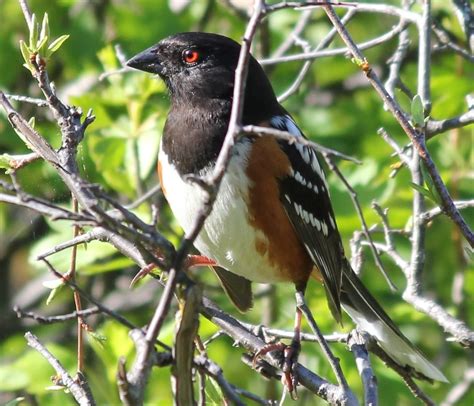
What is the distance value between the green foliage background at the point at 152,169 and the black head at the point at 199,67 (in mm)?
546

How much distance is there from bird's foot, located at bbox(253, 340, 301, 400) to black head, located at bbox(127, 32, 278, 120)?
79 cm

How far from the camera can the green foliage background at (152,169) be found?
359 centimetres

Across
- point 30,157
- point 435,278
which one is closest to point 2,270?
point 435,278

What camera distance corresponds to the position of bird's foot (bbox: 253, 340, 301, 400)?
2393mm

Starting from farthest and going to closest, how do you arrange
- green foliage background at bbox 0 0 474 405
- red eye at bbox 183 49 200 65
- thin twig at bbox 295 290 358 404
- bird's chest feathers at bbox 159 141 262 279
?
green foliage background at bbox 0 0 474 405
red eye at bbox 183 49 200 65
bird's chest feathers at bbox 159 141 262 279
thin twig at bbox 295 290 358 404

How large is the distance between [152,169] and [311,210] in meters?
1.24

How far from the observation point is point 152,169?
4.17 meters

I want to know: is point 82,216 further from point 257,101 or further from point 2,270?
point 2,270

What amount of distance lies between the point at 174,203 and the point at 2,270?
2.22 m

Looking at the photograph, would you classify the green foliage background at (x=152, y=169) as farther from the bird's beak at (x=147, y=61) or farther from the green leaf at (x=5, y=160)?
the green leaf at (x=5, y=160)

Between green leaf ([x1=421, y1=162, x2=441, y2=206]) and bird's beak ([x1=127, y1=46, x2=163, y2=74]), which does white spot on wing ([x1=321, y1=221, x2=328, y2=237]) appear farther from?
green leaf ([x1=421, y1=162, x2=441, y2=206])

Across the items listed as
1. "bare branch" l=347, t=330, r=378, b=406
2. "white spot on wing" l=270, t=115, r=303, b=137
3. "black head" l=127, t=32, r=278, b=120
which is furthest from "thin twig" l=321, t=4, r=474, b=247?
"black head" l=127, t=32, r=278, b=120

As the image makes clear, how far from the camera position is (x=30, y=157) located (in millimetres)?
2008

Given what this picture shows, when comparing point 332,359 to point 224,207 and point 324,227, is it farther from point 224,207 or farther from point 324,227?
point 324,227
